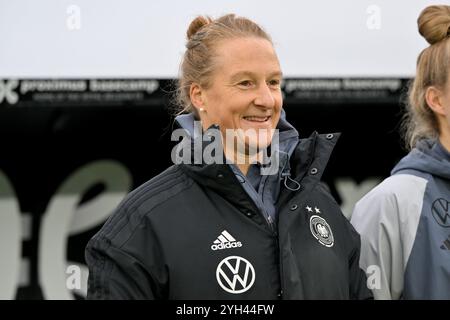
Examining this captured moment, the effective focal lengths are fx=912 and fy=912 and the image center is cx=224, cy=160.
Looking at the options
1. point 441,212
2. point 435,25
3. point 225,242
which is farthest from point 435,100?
point 225,242

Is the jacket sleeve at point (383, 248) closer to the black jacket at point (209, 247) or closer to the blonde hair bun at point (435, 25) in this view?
the black jacket at point (209, 247)

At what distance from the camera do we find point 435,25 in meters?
2.96

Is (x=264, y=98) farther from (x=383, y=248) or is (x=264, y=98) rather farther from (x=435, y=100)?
(x=435, y=100)

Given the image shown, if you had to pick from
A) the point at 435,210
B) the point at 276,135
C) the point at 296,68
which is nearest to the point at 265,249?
the point at 276,135

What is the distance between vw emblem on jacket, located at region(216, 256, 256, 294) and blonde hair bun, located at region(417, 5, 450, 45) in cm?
110

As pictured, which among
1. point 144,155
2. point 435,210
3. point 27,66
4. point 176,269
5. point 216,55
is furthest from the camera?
point 144,155

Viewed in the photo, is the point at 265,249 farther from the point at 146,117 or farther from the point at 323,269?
the point at 146,117

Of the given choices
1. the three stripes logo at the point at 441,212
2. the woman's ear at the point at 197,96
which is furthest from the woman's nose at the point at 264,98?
the three stripes logo at the point at 441,212

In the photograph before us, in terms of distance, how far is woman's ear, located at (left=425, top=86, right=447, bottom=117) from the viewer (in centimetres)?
294

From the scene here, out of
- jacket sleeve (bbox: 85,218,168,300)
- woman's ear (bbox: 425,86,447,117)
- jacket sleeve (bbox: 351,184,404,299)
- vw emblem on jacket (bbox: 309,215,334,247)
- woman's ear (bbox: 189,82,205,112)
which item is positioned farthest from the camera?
woman's ear (bbox: 425,86,447,117)

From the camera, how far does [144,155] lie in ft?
15.7

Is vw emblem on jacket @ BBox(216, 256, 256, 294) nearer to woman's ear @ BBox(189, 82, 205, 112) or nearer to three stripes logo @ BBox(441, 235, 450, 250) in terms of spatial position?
woman's ear @ BBox(189, 82, 205, 112)

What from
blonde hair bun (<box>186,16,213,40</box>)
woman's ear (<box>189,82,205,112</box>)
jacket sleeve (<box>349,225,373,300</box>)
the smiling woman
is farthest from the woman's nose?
jacket sleeve (<box>349,225,373,300</box>)

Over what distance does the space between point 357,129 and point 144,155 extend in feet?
3.70
